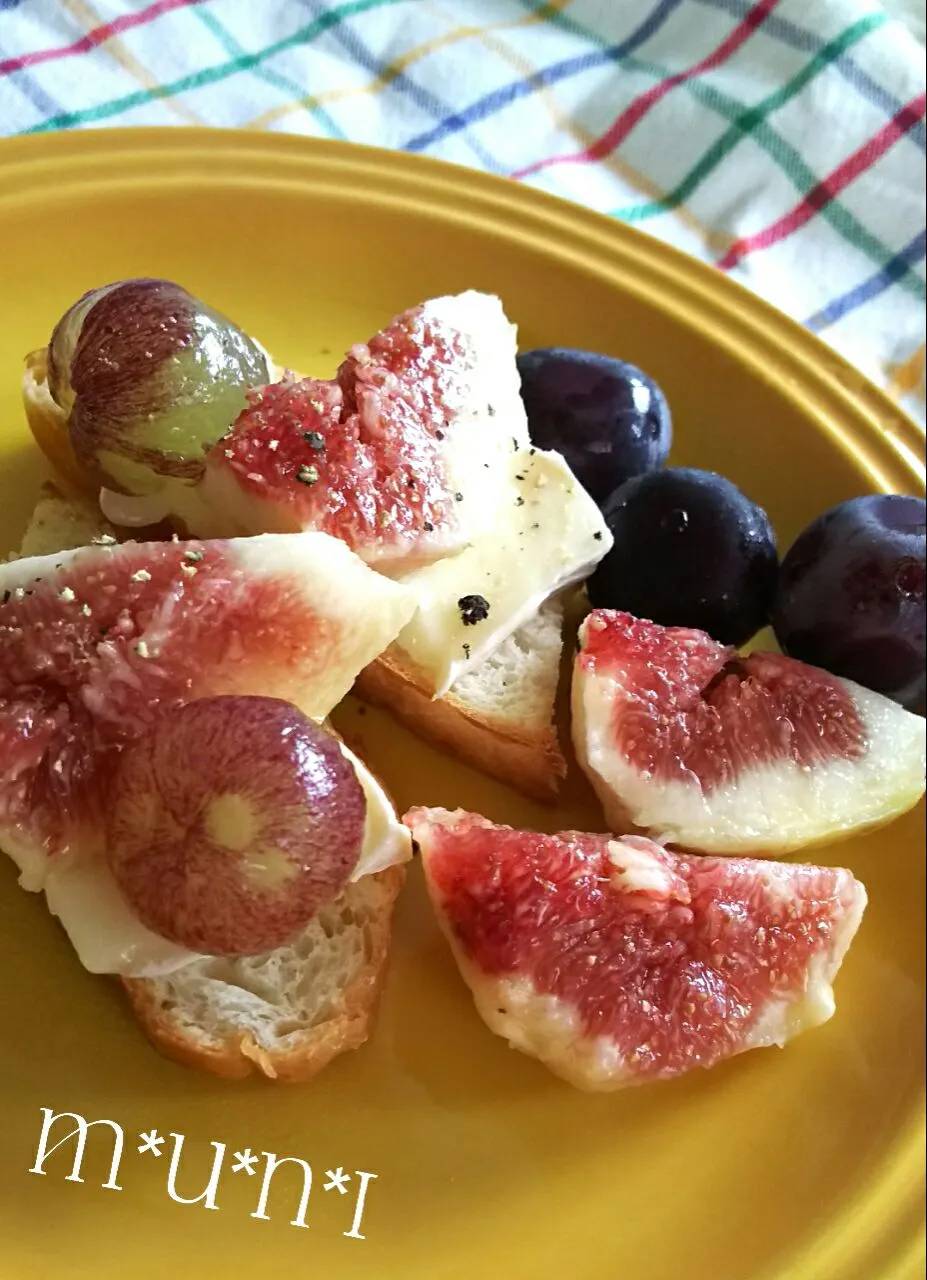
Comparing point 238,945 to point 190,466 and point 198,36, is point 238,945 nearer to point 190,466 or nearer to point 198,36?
point 190,466

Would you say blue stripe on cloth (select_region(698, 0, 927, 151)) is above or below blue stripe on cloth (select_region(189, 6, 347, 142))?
above

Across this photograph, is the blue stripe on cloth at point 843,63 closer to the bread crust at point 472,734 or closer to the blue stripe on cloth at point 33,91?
the blue stripe on cloth at point 33,91

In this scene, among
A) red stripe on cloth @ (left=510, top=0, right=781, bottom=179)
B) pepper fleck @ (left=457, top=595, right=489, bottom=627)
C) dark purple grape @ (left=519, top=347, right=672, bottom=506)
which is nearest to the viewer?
pepper fleck @ (left=457, top=595, right=489, bottom=627)

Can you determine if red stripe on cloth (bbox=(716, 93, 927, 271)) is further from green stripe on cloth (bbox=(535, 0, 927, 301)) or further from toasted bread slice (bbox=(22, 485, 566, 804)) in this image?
toasted bread slice (bbox=(22, 485, 566, 804))

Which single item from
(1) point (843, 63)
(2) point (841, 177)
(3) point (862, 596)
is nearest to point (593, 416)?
(3) point (862, 596)

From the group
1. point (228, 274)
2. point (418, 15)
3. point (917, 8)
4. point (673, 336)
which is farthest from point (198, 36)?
point (917, 8)

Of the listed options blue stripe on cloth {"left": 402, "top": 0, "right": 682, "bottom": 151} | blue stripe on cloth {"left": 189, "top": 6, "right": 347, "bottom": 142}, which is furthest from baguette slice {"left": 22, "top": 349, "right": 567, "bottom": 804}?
blue stripe on cloth {"left": 402, "top": 0, "right": 682, "bottom": 151}

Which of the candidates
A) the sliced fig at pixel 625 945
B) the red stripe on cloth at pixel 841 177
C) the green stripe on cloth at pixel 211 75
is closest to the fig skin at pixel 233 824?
the sliced fig at pixel 625 945
